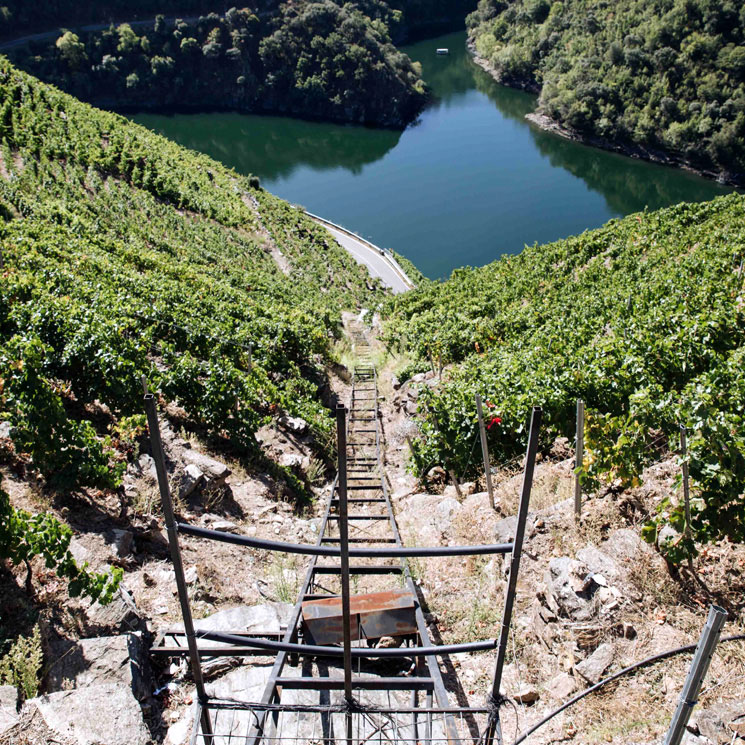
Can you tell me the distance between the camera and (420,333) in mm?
21328

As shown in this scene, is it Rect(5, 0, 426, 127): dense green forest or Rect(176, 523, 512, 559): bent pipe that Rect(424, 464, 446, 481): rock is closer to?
Rect(176, 523, 512, 559): bent pipe

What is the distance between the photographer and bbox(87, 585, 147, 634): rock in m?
5.34

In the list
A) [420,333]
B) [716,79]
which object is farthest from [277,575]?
[716,79]

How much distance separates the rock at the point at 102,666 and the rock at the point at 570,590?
3.73m

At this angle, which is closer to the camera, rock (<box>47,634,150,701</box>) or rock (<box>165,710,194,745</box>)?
rock (<box>165,710,194,745</box>)

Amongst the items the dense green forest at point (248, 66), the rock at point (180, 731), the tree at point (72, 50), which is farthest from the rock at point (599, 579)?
A: the tree at point (72, 50)

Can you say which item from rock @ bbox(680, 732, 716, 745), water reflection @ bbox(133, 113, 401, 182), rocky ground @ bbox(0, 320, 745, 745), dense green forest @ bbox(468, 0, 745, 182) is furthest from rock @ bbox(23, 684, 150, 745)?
water reflection @ bbox(133, 113, 401, 182)

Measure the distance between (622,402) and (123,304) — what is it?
11098 mm

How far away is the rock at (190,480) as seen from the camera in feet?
27.8

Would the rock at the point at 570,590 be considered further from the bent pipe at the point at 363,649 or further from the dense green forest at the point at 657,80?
the dense green forest at the point at 657,80

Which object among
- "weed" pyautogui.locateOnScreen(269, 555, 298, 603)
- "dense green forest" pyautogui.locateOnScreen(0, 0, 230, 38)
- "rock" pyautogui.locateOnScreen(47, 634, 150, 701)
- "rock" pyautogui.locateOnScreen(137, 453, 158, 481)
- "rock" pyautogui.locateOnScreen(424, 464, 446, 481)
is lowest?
"rock" pyautogui.locateOnScreen(424, 464, 446, 481)

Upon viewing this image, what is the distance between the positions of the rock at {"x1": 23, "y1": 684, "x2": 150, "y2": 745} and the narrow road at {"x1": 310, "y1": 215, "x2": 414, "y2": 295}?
38.8 m

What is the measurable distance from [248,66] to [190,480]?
96.0 meters

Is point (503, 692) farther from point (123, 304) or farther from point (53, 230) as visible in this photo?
point (53, 230)
